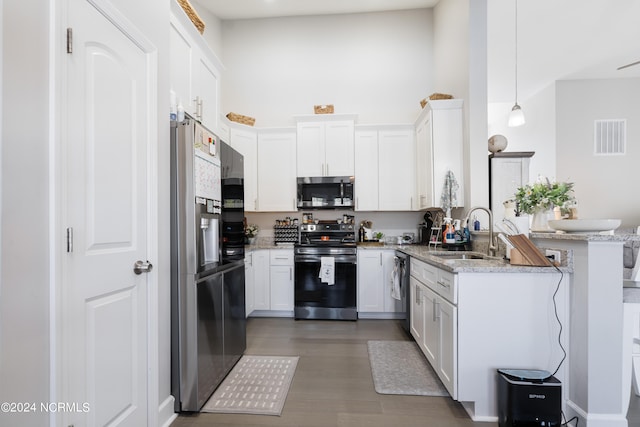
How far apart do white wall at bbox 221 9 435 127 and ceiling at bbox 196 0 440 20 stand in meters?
0.09

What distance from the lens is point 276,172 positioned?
13.9 ft

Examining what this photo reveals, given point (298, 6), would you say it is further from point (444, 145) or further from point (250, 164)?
point (444, 145)

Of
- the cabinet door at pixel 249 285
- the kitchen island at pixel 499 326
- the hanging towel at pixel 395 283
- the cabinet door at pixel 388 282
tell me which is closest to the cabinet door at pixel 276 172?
the cabinet door at pixel 249 285

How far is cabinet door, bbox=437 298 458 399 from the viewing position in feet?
6.17

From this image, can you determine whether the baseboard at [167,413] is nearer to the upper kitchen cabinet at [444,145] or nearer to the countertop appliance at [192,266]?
the countertop appliance at [192,266]

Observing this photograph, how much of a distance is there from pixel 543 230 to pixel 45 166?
280cm

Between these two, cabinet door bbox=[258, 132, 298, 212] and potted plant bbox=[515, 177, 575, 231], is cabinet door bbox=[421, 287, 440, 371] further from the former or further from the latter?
cabinet door bbox=[258, 132, 298, 212]

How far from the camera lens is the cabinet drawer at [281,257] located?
3891 mm

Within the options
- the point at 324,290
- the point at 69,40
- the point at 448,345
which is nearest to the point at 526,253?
the point at 448,345

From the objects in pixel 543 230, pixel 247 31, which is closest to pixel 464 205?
pixel 543 230

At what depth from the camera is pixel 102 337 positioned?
1390 millimetres

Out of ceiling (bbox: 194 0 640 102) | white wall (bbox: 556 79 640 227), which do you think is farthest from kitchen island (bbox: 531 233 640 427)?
white wall (bbox: 556 79 640 227)

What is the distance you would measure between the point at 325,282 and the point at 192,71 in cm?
263

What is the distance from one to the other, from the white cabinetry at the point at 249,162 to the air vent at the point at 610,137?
587cm
